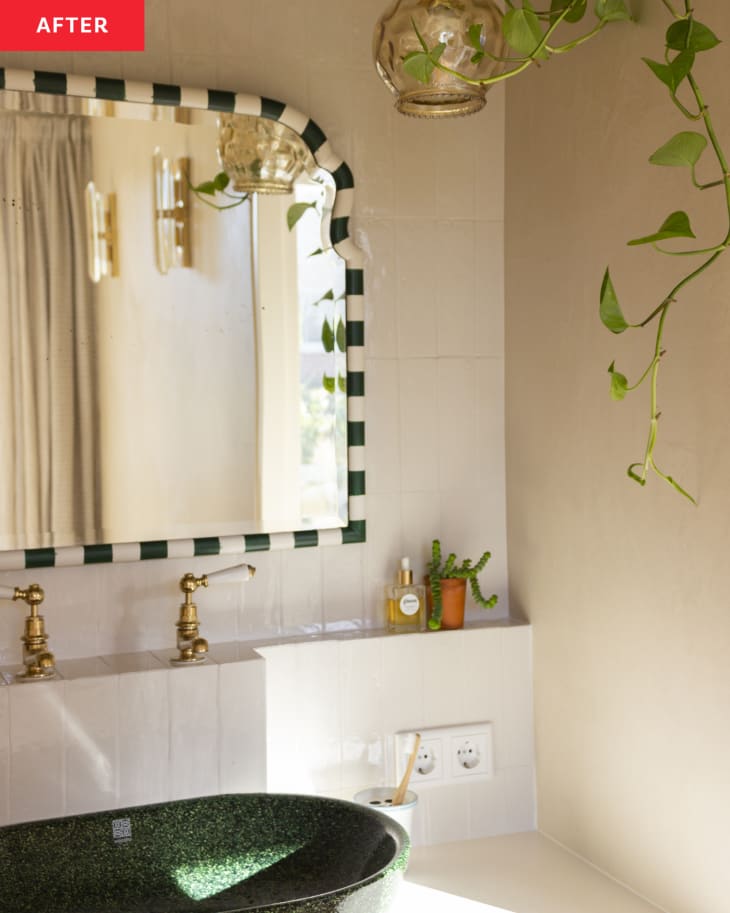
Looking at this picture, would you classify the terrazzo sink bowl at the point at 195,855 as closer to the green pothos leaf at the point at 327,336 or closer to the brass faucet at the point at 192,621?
the brass faucet at the point at 192,621

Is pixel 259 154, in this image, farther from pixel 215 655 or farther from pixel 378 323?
pixel 215 655

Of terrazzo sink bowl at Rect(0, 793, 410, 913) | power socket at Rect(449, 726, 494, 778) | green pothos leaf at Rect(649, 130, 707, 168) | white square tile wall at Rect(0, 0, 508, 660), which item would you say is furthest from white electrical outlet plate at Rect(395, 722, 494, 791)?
green pothos leaf at Rect(649, 130, 707, 168)

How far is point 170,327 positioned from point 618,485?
0.72 meters

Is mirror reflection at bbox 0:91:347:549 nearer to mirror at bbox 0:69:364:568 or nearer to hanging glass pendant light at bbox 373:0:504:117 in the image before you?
mirror at bbox 0:69:364:568

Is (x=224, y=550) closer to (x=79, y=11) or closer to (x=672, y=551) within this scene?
(x=672, y=551)

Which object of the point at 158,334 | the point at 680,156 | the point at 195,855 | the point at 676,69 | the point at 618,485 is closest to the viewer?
the point at 680,156

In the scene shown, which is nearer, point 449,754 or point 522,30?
point 522,30

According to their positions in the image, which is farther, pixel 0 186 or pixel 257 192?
pixel 257 192

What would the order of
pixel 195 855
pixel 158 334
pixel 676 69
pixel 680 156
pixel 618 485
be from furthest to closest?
1. pixel 158 334
2. pixel 618 485
3. pixel 195 855
4. pixel 676 69
5. pixel 680 156

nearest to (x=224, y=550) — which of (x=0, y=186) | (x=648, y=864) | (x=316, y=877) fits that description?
(x=316, y=877)

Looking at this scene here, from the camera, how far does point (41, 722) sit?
1.59m

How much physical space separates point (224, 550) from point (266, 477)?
14 cm

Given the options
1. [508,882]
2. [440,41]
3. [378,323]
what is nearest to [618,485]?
[378,323]

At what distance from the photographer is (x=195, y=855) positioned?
157 centimetres
